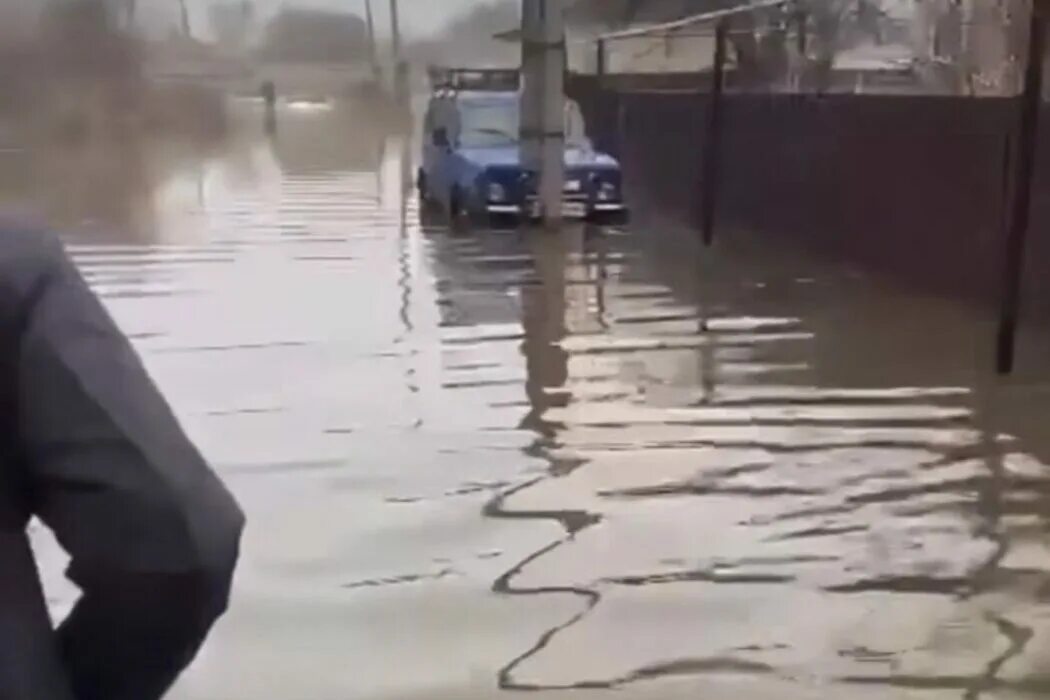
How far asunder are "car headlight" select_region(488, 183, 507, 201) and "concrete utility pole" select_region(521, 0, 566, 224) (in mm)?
354

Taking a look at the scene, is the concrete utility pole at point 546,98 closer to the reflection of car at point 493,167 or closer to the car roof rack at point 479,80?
the reflection of car at point 493,167

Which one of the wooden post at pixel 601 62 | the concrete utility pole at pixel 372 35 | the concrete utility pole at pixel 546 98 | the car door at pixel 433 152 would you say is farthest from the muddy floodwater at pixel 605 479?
the concrete utility pole at pixel 372 35

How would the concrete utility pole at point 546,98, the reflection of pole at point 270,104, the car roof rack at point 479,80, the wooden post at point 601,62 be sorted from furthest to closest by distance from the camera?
the reflection of pole at point 270,104 → the wooden post at point 601,62 → the car roof rack at point 479,80 → the concrete utility pole at point 546,98

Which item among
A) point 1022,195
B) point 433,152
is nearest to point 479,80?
point 433,152

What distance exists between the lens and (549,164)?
1692 centimetres

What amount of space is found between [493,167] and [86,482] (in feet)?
52.3

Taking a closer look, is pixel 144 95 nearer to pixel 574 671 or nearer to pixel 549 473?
pixel 549 473

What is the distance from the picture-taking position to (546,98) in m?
17.0

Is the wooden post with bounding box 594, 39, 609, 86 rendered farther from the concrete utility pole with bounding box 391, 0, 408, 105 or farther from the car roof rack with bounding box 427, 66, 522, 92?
the concrete utility pole with bounding box 391, 0, 408, 105

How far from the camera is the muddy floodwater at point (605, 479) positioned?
15.8 feet

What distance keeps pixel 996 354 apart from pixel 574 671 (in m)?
5.29

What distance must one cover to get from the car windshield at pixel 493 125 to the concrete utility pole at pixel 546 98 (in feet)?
2.87

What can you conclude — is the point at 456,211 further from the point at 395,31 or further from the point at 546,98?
the point at 395,31

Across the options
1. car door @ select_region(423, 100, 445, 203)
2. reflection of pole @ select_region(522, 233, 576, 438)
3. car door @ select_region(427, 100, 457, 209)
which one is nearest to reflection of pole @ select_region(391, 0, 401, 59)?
car door @ select_region(423, 100, 445, 203)
